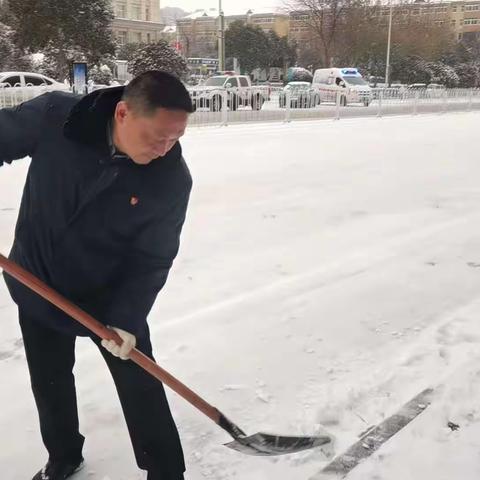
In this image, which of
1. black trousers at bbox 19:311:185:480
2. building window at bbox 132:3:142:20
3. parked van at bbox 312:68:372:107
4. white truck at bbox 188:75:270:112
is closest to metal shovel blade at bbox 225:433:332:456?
black trousers at bbox 19:311:185:480

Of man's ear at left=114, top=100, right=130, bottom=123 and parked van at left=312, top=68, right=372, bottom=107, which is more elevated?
parked van at left=312, top=68, right=372, bottom=107

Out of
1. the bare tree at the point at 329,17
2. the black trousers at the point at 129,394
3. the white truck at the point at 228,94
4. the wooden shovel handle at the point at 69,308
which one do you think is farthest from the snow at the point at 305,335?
the bare tree at the point at 329,17

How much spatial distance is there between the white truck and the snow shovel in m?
11.5

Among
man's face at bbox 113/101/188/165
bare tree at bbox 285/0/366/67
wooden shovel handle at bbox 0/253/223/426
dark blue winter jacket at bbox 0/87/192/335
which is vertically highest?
bare tree at bbox 285/0/366/67

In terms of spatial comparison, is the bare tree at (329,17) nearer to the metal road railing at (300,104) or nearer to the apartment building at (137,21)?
the metal road railing at (300,104)

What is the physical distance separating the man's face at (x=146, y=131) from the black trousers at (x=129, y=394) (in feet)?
2.10

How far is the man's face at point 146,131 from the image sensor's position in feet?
5.12

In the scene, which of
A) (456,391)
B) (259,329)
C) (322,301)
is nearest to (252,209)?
(322,301)

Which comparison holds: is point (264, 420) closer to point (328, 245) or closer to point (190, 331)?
point (190, 331)

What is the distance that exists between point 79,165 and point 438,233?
4668mm

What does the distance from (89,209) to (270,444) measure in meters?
1.23

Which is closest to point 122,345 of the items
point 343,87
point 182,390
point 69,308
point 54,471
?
point 69,308

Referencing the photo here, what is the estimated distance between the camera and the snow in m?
2.46

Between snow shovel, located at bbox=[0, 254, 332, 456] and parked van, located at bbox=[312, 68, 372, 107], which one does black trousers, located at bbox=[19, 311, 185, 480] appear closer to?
snow shovel, located at bbox=[0, 254, 332, 456]
